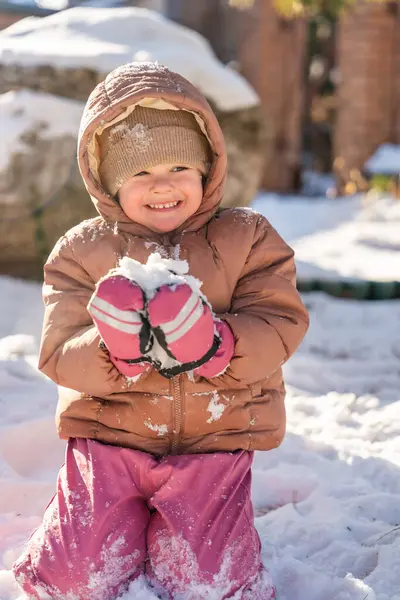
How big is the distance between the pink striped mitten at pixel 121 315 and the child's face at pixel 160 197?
31cm

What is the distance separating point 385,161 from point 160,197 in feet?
30.9

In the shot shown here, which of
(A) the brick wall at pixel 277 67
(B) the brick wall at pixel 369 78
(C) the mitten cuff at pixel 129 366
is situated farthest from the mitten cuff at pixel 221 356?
(A) the brick wall at pixel 277 67

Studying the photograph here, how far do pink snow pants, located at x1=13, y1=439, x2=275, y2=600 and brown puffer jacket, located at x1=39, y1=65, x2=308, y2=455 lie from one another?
0.22 feet

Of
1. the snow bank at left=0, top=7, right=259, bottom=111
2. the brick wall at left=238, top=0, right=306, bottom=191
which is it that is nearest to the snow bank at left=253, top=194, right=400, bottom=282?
the snow bank at left=0, top=7, right=259, bottom=111

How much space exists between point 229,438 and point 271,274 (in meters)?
0.40

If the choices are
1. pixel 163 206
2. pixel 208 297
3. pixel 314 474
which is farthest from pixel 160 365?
pixel 314 474

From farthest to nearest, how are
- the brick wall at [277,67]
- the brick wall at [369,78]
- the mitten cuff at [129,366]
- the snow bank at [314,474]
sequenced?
1. the brick wall at [277,67]
2. the brick wall at [369,78]
3. the snow bank at [314,474]
4. the mitten cuff at [129,366]

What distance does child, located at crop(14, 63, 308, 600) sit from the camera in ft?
5.06

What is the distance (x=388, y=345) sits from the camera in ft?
11.5

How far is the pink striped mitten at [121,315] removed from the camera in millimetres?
1421

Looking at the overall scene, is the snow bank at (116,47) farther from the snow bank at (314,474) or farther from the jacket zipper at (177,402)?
the jacket zipper at (177,402)

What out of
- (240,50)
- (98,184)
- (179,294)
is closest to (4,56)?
(98,184)

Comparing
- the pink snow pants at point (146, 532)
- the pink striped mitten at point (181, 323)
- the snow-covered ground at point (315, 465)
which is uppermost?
the pink striped mitten at point (181, 323)

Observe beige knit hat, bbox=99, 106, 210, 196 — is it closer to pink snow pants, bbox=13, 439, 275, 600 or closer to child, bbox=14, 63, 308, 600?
child, bbox=14, 63, 308, 600
